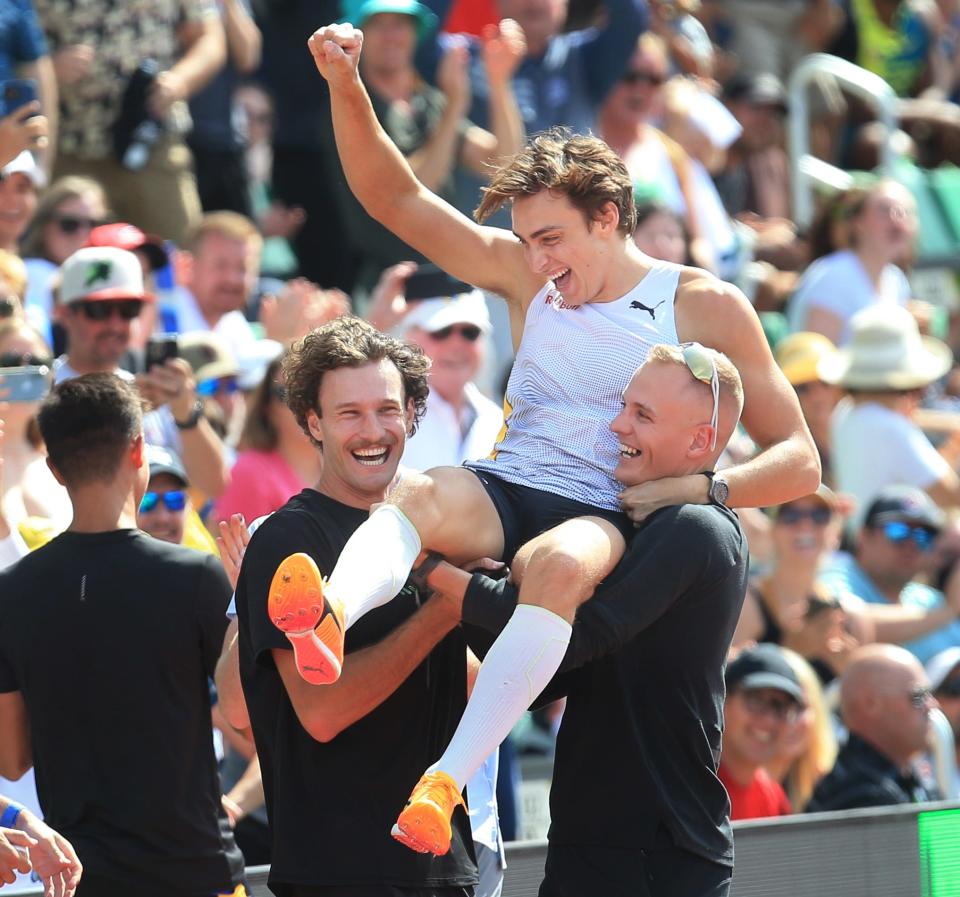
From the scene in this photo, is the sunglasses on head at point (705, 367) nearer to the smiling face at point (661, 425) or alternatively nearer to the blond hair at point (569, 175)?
the smiling face at point (661, 425)

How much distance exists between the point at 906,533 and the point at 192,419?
3052 mm

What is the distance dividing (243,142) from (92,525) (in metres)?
5.59

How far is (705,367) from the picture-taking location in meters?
3.58

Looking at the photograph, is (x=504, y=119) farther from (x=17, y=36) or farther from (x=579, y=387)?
(x=579, y=387)

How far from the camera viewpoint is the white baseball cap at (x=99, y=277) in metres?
6.02

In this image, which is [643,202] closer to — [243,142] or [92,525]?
[243,142]

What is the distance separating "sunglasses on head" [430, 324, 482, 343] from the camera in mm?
6312

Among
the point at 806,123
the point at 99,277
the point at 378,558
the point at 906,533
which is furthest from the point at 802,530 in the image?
the point at 806,123

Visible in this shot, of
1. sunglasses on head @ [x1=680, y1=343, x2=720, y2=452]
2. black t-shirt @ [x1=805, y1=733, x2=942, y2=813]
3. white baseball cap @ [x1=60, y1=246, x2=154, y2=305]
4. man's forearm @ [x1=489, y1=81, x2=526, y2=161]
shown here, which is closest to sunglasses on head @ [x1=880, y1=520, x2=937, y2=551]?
black t-shirt @ [x1=805, y1=733, x2=942, y2=813]

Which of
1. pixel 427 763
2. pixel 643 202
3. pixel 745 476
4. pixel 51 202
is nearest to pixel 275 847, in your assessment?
pixel 427 763

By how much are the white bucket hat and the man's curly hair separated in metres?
4.85

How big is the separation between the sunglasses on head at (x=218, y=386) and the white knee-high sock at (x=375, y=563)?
334 cm

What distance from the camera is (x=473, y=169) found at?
848cm

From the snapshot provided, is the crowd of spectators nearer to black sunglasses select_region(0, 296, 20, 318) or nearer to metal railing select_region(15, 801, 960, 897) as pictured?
black sunglasses select_region(0, 296, 20, 318)
